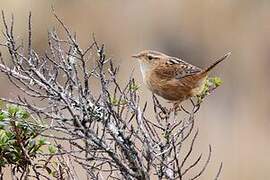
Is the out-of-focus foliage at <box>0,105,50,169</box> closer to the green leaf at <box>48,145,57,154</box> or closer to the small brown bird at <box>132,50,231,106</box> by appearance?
the green leaf at <box>48,145,57,154</box>

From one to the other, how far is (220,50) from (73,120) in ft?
26.1

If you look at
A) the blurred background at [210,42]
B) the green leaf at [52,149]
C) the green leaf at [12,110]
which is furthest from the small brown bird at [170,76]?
the blurred background at [210,42]

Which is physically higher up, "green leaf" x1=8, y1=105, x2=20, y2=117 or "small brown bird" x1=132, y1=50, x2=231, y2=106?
"small brown bird" x1=132, y1=50, x2=231, y2=106

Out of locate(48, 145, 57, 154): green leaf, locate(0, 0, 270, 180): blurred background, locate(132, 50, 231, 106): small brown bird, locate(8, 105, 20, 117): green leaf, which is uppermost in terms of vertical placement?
locate(0, 0, 270, 180): blurred background

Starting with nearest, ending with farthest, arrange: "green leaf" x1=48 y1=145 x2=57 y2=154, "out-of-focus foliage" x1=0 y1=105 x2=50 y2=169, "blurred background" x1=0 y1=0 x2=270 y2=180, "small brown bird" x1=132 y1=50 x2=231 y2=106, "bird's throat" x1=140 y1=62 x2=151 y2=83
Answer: "out-of-focus foliage" x1=0 y1=105 x2=50 y2=169
"green leaf" x1=48 y1=145 x2=57 y2=154
"small brown bird" x1=132 y1=50 x2=231 y2=106
"bird's throat" x1=140 y1=62 x2=151 y2=83
"blurred background" x1=0 y1=0 x2=270 y2=180

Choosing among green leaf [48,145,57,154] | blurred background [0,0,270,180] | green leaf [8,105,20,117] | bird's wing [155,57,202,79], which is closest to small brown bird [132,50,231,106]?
bird's wing [155,57,202,79]

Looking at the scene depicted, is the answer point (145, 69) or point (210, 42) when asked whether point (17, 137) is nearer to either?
point (145, 69)

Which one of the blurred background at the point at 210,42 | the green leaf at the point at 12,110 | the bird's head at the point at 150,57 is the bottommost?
the green leaf at the point at 12,110

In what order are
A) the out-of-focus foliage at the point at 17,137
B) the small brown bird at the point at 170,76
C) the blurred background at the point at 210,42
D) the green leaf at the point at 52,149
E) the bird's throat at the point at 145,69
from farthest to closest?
the blurred background at the point at 210,42
the bird's throat at the point at 145,69
the small brown bird at the point at 170,76
the green leaf at the point at 52,149
the out-of-focus foliage at the point at 17,137

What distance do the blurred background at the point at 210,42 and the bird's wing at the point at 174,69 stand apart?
441 centimetres

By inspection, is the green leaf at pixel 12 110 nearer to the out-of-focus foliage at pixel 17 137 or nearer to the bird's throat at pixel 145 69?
→ the out-of-focus foliage at pixel 17 137

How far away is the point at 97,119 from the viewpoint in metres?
3.02

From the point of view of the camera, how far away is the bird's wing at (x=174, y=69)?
4.68 metres

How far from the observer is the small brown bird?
455 cm
